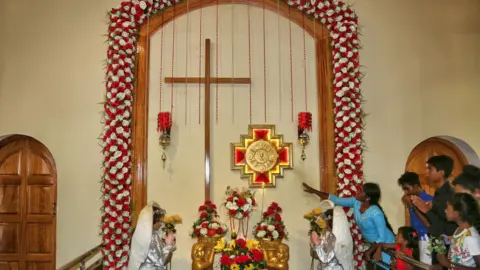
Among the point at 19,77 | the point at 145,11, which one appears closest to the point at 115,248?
the point at 19,77

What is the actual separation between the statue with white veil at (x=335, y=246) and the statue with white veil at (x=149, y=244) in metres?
1.69

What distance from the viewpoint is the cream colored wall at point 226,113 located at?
7.40 m

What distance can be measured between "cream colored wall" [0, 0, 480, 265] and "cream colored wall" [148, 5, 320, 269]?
1.03 ft

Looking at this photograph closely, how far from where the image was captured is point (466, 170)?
185 inches

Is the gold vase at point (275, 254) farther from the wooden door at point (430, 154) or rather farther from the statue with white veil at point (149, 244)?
the wooden door at point (430, 154)

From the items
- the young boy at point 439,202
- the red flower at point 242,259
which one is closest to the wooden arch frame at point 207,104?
the young boy at point 439,202

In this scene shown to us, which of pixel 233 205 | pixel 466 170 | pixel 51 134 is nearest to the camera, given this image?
pixel 466 170

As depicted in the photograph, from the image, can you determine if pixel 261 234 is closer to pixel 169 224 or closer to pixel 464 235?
pixel 169 224

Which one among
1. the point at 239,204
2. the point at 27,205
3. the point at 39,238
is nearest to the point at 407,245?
the point at 239,204

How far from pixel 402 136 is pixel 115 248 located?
4593 mm

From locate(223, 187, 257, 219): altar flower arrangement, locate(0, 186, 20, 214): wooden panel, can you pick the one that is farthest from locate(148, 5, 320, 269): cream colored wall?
locate(0, 186, 20, 214): wooden panel

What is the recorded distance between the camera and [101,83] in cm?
744

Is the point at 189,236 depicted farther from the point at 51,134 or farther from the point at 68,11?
the point at 68,11

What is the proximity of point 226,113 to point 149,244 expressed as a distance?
8.94 ft
